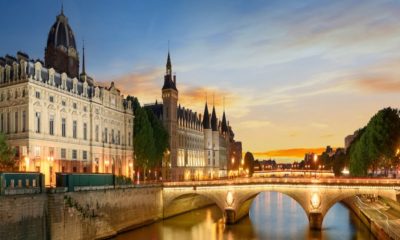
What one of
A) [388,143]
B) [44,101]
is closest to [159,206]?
[44,101]

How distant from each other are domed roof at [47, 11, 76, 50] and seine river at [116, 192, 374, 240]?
4703cm

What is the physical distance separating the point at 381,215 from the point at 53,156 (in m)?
57.9

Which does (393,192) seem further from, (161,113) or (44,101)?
(161,113)

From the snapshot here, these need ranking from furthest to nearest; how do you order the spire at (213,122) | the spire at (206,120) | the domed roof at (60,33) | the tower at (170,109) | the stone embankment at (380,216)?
the spire at (213,122), the spire at (206,120), the tower at (170,109), the domed roof at (60,33), the stone embankment at (380,216)

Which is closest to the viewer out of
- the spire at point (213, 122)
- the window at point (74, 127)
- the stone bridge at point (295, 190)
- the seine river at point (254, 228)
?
the seine river at point (254, 228)

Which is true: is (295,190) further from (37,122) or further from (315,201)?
(37,122)

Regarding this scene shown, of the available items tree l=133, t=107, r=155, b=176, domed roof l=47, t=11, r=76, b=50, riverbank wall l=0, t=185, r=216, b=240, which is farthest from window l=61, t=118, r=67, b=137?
domed roof l=47, t=11, r=76, b=50

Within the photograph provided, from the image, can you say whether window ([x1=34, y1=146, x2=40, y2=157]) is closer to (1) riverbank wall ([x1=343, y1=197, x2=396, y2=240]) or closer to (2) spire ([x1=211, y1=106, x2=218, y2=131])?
(1) riverbank wall ([x1=343, y1=197, x2=396, y2=240])

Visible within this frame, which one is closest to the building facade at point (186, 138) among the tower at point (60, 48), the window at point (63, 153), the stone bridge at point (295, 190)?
the tower at point (60, 48)

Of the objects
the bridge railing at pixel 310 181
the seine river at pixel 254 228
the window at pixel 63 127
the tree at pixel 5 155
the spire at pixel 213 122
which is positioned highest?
the spire at pixel 213 122

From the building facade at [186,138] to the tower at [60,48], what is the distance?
147 feet

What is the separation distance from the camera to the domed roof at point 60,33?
346ft

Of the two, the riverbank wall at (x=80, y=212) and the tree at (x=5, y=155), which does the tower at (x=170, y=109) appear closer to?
the riverbank wall at (x=80, y=212)

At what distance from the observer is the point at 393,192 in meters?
73.1
